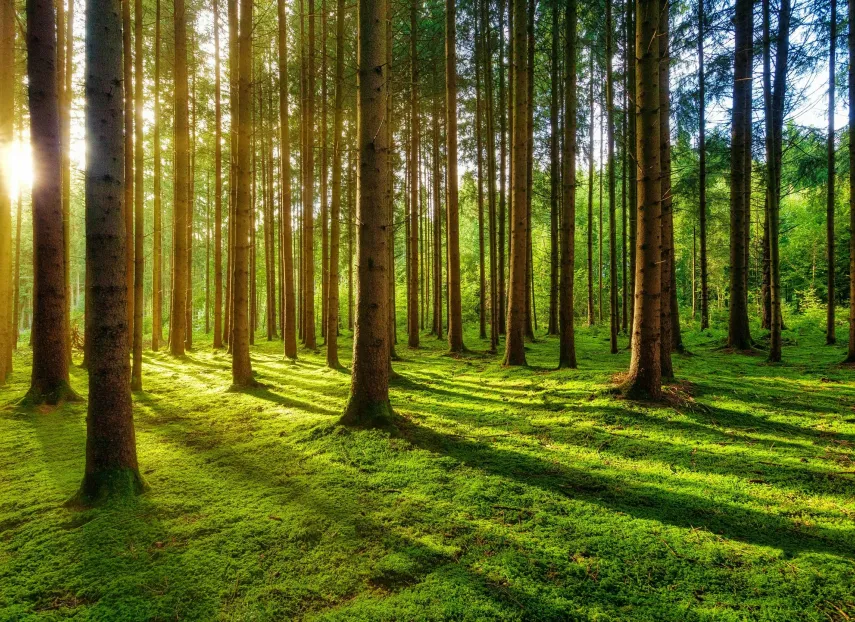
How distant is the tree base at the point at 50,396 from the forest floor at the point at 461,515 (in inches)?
9.3

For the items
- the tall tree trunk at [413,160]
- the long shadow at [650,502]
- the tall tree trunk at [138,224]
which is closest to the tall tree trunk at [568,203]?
the tall tree trunk at [413,160]

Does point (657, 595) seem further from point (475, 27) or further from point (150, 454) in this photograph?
point (475, 27)

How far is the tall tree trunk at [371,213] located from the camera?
16.0ft

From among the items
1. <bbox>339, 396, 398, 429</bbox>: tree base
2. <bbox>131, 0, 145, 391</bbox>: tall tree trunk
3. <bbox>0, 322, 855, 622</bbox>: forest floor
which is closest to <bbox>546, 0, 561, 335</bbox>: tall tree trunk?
<bbox>0, 322, 855, 622</bbox>: forest floor

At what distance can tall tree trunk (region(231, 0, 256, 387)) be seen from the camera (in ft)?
23.7

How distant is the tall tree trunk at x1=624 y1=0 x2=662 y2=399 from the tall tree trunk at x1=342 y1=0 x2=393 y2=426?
3569 millimetres

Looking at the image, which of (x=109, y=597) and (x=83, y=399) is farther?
(x=83, y=399)

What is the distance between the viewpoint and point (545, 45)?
478 inches

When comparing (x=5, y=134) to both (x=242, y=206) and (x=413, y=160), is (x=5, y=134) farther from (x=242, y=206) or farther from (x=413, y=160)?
(x=413, y=160)

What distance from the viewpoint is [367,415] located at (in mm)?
4949

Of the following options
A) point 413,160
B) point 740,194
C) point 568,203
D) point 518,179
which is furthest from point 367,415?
point 740,194

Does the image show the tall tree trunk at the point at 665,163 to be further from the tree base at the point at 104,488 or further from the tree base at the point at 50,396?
the tree base at the point at 50,396

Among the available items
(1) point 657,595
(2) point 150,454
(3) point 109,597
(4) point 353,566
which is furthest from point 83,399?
(1) point 657,595

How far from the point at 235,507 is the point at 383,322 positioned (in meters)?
2.46
